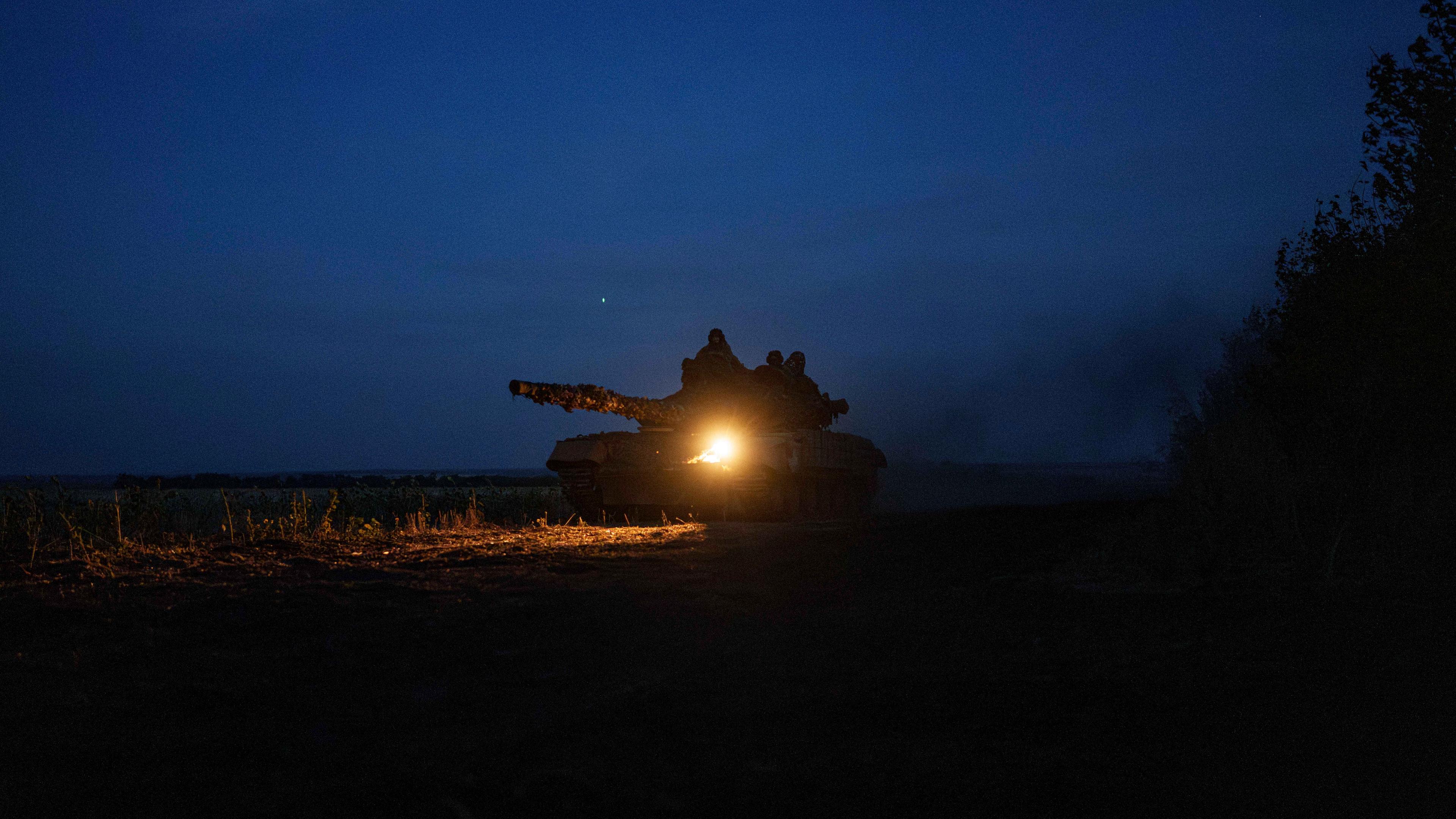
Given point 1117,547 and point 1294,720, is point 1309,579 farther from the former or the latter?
point 1294,720

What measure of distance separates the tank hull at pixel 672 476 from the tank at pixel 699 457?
0.01 metres

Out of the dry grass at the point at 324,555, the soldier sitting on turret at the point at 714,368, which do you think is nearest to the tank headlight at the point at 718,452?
the soldier sitting on turret at the point at 714,368

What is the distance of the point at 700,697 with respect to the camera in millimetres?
4590

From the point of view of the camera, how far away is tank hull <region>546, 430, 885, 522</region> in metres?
17.5

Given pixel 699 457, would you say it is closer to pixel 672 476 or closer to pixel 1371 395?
pixel 672 476

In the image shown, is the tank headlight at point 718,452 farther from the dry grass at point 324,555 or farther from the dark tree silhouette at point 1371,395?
the dark tree silhouette at point 1371,395

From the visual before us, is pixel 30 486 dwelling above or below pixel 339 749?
above

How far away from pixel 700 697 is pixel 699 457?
1344 centimetres

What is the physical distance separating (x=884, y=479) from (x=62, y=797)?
39.5 metres

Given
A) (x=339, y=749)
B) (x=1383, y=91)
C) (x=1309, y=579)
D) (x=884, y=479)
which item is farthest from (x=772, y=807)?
(x=884, y=479)

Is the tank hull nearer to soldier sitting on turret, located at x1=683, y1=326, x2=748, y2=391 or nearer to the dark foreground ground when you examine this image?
soldier sitting on turret, located at x1=683, y1=326, x2=748, y2=391

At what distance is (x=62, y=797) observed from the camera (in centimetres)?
331

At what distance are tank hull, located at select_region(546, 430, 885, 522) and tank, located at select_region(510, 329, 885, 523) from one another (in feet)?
0.05

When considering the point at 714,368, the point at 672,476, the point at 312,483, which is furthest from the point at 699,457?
the point at 312,483
